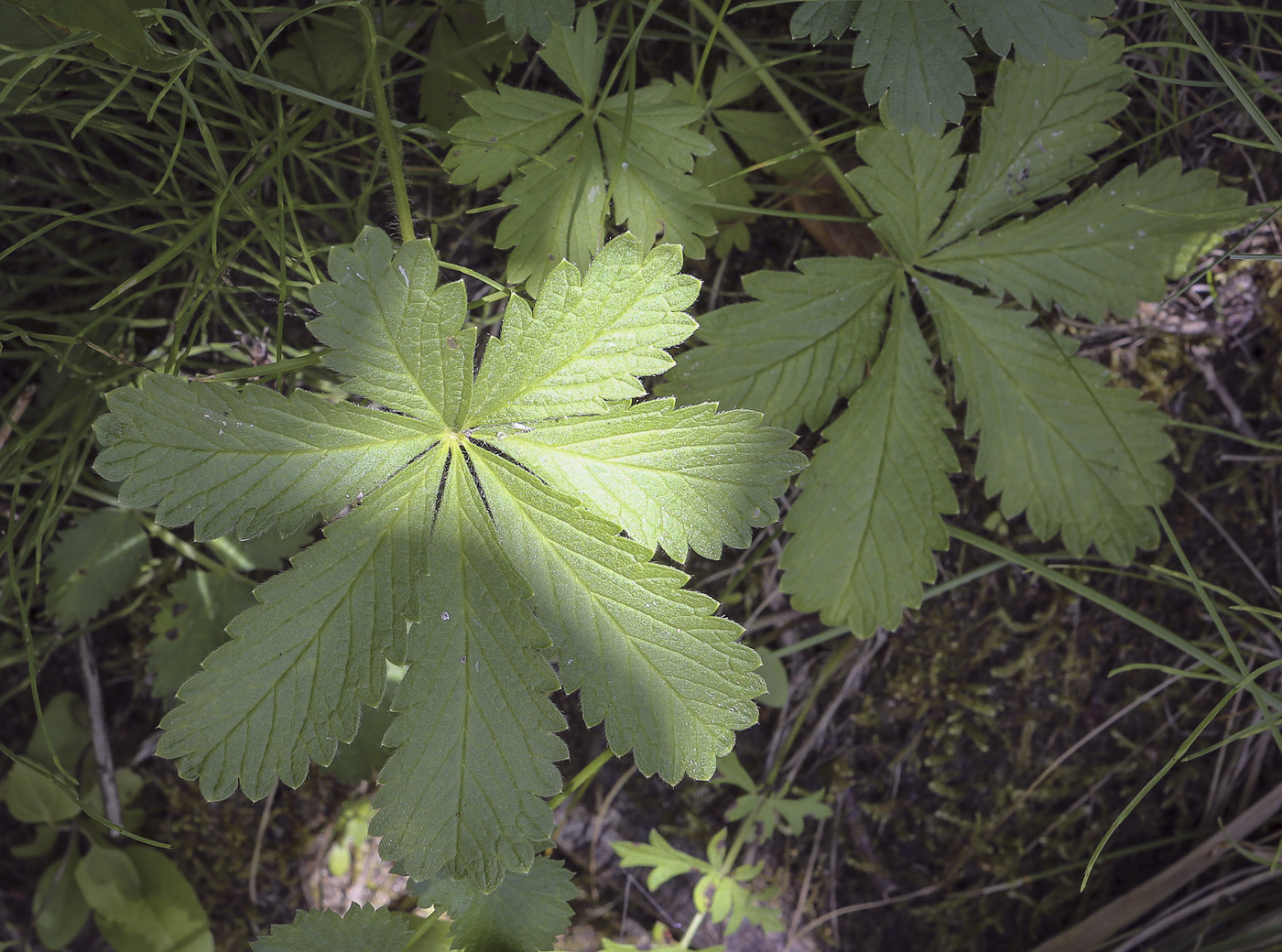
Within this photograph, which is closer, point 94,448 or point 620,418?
point 620,418

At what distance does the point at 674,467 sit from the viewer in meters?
1.55

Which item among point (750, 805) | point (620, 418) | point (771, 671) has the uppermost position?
point (620, 418)

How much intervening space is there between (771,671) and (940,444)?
89cm

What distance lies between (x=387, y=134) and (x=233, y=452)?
0.74m

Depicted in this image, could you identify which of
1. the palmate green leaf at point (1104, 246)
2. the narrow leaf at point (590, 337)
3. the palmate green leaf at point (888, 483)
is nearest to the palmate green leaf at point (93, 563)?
the narrow leaf at point (590, 337)

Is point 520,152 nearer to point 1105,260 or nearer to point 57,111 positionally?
point 57,111

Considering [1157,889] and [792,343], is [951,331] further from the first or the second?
[1157,889]

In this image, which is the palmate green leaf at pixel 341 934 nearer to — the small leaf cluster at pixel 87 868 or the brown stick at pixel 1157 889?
the small leaf cluster at pixel 87 868

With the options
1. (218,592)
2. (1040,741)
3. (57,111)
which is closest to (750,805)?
(1040,741)

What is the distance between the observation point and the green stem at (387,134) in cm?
161

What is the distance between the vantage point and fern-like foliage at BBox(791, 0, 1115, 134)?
5.36 ft

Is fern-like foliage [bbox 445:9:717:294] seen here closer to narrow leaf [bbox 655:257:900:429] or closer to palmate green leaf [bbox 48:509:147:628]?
narrow leaf [bbox 655:257:900:429]

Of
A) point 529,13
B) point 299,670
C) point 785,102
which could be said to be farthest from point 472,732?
point 785,102

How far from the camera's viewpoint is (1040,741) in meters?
2.46
